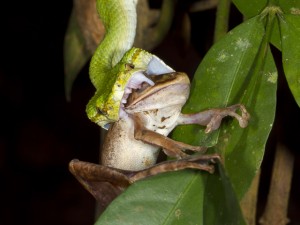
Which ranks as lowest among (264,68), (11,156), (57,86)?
(11,156)

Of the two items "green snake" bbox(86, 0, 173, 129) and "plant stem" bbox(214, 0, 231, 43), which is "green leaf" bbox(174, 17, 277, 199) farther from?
"plant stem" bbox(214, 0, 231, 43)

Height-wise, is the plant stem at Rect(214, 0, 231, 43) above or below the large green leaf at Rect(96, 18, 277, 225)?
above

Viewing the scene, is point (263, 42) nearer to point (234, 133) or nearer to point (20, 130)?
point (234, 133)

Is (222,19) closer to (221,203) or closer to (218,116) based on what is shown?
(218,116)

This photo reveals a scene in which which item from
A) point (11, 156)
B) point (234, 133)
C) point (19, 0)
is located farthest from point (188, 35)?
point (11, 156)

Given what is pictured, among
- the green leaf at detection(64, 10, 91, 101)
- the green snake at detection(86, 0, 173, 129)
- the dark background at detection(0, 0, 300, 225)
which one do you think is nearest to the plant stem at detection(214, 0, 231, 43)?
the green snake at detection(86, 0, 173, 129)
